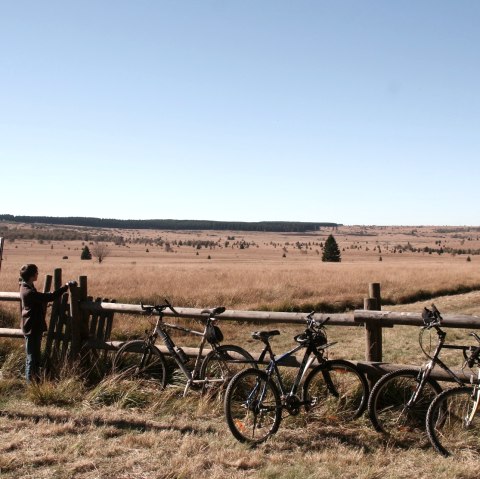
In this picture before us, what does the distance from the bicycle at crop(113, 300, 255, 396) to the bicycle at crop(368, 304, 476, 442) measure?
1613 millimetres

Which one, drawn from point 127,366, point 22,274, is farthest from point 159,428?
point 22,274

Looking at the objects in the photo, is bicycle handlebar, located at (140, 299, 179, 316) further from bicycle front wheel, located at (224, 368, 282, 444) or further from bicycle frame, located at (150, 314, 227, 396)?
bicycle front wheel, located at (224, 368, 282, 444)

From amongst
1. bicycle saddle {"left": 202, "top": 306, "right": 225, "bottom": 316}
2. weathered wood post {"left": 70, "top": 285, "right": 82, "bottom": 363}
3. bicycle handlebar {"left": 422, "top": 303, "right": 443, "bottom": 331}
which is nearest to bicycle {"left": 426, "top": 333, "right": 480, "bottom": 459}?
bicycle handlebar {"left": 422, "top": 303, "right": 443, "bottom": 331}

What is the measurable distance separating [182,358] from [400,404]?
294 centimetres

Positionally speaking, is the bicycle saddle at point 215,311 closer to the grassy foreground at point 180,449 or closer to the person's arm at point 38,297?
the grassy foreground at point 180,449

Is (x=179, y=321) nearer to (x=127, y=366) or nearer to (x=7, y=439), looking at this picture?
(x=127, y=366)

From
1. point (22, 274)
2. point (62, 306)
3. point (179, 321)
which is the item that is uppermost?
point (22, 274)

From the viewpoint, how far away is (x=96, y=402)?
24.4 ft

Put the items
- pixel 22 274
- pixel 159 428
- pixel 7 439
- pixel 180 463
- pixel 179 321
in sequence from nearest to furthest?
pixel 180 463 < pixel 7 439 < pixel 159 428 < pixel 22 274 < pixel 179 321

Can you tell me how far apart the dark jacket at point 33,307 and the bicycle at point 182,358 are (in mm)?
1238

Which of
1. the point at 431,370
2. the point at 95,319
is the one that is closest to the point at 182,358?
the point at 95,319

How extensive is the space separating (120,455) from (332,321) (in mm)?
3009

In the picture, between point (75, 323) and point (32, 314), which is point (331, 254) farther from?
point (32, 314)

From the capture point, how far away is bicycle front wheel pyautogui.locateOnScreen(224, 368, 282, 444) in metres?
6.01
